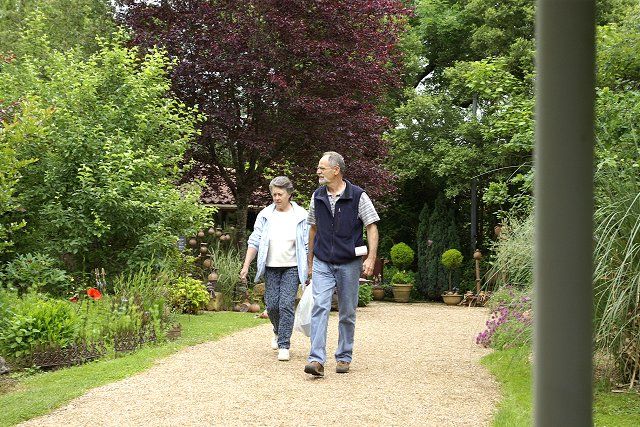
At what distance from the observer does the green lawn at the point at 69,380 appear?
5.54 meters

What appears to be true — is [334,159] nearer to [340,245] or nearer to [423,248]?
[340,245]

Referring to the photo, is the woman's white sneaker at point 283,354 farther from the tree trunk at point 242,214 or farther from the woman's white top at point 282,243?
the tree trunk at point 242,214

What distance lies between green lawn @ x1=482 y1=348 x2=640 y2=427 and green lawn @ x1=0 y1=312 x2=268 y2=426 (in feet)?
10.3

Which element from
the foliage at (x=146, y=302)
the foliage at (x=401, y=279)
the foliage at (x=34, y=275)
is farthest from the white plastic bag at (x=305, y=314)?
the foliage at (x=401, y=279)

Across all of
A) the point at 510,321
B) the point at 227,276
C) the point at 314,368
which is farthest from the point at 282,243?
the point at 227,276

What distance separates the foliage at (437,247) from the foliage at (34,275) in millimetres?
11763

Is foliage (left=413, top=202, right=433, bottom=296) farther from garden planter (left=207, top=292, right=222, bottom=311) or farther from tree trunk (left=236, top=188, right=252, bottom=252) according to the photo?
garden planter (left=207, top=292, right=222, bottom=311)

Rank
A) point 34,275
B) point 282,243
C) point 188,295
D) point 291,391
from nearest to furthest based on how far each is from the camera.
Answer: point 291,391
point 282,243
point 34,275
point 188,295

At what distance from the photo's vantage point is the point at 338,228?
278 inches

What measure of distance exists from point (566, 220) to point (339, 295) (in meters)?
5.58

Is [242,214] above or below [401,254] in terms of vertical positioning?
above

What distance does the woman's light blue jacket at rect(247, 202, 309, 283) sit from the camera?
7.86 meters

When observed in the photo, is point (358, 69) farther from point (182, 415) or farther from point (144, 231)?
point (182, 415)

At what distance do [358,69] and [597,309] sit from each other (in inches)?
383
